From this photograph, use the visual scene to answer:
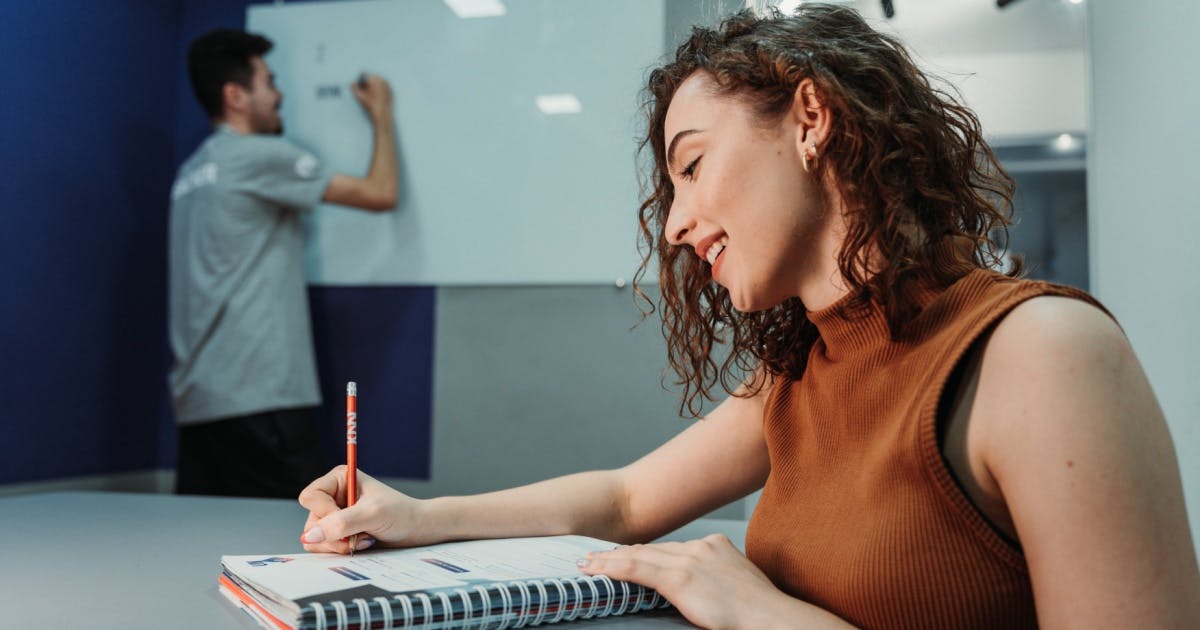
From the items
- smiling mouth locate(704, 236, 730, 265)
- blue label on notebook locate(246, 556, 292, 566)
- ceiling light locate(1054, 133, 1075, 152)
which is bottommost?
blue label on notebook locate(246, 556, 292, 566)

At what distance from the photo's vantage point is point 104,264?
8.60 ft

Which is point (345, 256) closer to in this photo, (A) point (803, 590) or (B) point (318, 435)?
(B) point (318, 435)

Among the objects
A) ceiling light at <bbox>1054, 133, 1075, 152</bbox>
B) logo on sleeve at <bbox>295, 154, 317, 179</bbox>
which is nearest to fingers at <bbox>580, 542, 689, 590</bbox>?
logo on sleeve at <bbox>295, 154, 317, 179</bbox>

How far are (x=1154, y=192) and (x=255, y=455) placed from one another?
2128 millimetres

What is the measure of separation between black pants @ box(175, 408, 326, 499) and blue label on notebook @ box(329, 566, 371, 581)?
1.71m

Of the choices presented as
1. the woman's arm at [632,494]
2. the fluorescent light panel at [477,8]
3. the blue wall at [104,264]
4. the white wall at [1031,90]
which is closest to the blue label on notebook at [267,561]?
the woman's arm at [632,494]

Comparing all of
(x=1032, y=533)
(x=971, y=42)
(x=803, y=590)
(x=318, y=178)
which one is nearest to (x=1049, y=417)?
(x=1032, y=533)

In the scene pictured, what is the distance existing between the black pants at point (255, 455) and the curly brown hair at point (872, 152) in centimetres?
176

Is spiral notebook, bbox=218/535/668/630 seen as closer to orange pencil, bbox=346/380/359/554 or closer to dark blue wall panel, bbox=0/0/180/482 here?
orange pencil, bbox=346/380/359/554

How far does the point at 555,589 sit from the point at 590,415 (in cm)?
166

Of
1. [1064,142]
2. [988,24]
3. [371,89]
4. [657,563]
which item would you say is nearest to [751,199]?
[657,563]

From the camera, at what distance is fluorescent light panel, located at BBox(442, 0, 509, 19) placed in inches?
97.8

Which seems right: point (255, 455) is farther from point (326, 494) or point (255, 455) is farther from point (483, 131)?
point (326, 494)

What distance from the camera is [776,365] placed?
98 centimetres
